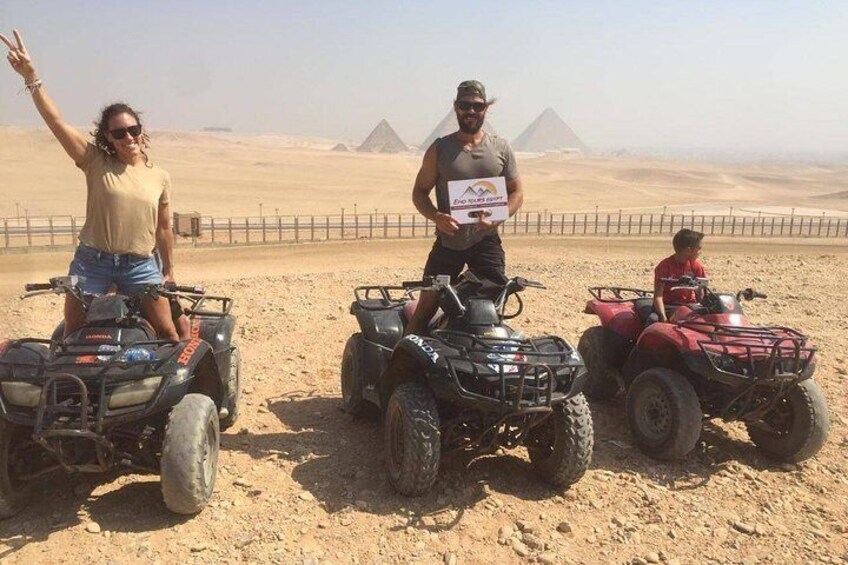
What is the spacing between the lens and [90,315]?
13.7 ft

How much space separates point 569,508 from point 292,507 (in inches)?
70.5

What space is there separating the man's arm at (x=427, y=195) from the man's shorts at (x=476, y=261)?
0.77ft

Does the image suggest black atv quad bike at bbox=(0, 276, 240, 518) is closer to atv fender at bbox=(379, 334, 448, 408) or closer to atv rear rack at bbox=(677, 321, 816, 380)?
atv fender at bbox=(379, 334, 448, 408)

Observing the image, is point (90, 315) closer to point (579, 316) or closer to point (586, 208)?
point (579, 316)

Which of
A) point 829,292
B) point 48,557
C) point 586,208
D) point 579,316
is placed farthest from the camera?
point 586,208

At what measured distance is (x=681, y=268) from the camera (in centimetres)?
642

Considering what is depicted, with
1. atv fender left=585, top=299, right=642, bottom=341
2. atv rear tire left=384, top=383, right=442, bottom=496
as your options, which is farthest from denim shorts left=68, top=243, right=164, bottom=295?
atv fender left=585, top=299, right=642, bottom=341

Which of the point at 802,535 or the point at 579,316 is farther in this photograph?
the point at 579,316

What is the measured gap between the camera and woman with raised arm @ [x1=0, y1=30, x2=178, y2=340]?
14.5ft

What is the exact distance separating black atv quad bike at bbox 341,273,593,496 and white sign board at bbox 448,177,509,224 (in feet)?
1.49

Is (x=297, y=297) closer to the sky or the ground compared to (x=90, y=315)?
closer to the ground

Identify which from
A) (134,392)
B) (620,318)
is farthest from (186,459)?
(620,318)

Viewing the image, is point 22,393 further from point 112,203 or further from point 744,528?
point 744,528

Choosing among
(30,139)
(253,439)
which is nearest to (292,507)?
(253,439)
